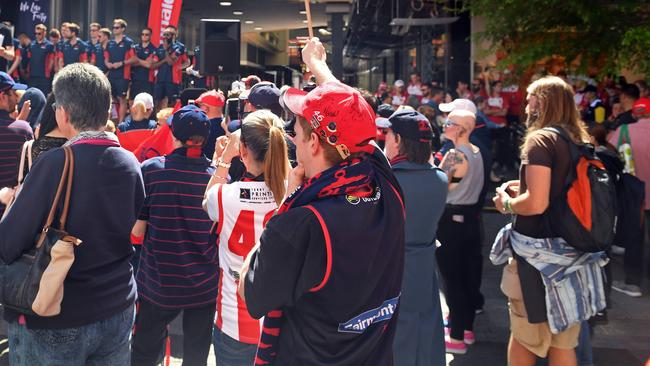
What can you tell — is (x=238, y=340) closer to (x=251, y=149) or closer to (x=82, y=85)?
(x=251, y=149)

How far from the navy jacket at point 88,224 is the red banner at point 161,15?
14674 mm

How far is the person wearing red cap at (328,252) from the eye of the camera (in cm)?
202

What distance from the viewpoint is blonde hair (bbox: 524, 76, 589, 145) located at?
3926 millimetres

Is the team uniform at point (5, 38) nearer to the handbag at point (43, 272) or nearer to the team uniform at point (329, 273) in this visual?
the handbag at point (43, 272)

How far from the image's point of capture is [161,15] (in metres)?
17.0

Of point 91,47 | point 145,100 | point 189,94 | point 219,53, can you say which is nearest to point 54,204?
point 145,100

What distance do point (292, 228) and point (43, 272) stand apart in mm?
1187

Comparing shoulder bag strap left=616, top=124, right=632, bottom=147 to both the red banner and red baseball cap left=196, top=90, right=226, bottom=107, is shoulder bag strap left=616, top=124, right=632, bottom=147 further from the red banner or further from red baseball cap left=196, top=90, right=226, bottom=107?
the red banner

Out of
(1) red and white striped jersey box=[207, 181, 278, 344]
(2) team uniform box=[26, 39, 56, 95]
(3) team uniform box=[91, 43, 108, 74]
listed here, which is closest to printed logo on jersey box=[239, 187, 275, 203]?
(1) red and white striped jersey box=[207, 181, 278, 344]

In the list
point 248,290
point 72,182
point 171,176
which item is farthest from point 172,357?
point 248,290

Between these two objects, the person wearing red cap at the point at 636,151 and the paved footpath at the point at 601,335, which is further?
the person wearing red cap at the point at 636,151

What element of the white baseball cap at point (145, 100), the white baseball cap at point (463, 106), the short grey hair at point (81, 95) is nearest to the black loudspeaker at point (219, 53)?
the white baseball cap at point (145, 100)

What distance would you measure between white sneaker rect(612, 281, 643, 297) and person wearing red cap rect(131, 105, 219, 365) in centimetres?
491

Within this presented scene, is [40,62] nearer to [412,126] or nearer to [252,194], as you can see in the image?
[412,126]
